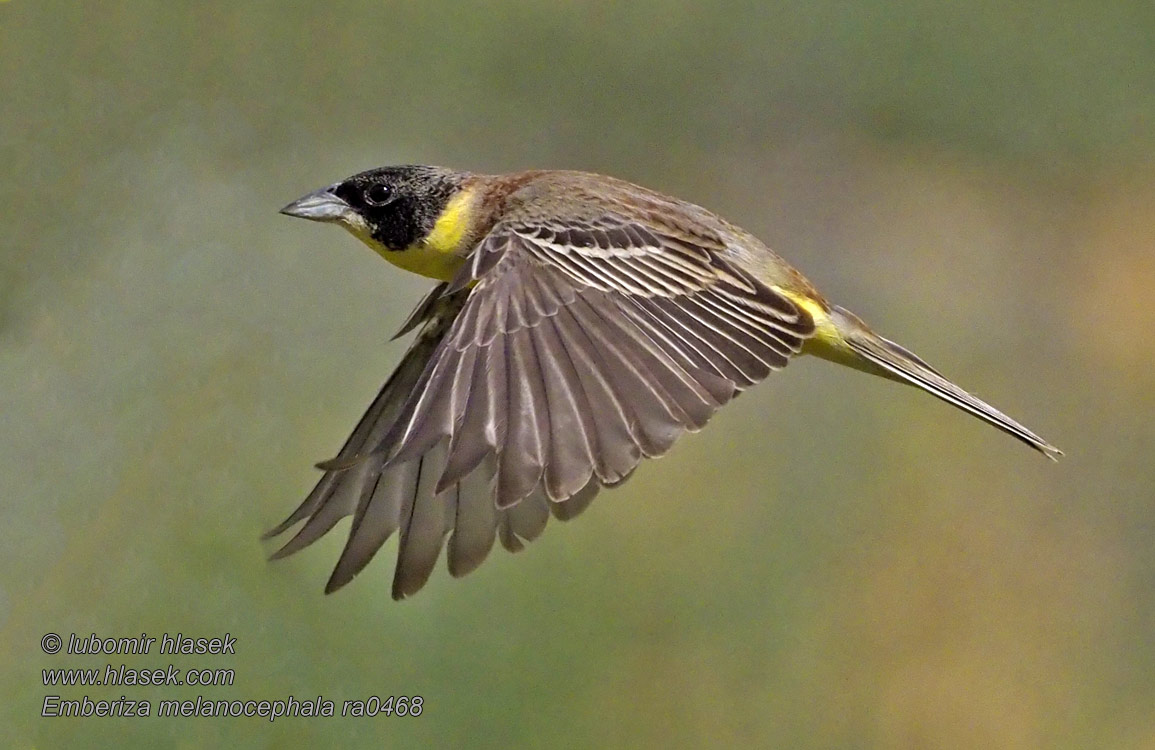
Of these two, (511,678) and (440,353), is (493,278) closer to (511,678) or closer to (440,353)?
(440,353)

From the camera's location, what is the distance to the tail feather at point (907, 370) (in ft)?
13.7

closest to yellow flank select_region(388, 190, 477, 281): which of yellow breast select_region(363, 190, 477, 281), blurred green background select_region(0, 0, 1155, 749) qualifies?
yellow breast select_region(363, 190, 477, 281)

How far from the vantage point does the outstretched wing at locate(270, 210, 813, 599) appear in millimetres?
3125

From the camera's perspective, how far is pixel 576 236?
13.0 ft

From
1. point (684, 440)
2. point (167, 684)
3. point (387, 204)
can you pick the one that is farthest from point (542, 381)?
point (684, 440)

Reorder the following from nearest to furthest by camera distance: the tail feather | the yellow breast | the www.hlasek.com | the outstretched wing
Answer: the outstretched wing
the www.hlasek.com
the tail feather
the yellow breast

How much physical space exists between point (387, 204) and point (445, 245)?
24cm

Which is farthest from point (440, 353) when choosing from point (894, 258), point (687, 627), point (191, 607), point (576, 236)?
point (894, 258)

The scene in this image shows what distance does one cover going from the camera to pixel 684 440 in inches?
246

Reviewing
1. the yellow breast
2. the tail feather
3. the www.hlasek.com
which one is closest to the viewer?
the www.hlasek.com

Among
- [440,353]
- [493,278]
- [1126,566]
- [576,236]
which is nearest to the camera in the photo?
[440,353]

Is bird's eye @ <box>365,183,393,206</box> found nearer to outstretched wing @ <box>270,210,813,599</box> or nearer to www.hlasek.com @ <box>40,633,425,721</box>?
outstretched wing @ <box>270,210,813,599</box>

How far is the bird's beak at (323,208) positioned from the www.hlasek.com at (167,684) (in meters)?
1.25

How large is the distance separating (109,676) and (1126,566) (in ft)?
13.3
